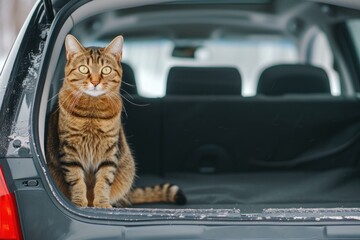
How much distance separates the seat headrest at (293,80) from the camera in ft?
12.5

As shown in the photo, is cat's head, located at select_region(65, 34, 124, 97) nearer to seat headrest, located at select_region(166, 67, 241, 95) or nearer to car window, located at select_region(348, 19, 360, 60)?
seat headrest, located at select_region(166, 67, 241, 95)

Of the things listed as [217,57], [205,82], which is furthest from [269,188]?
[217,57]

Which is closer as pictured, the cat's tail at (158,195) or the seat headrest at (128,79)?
the cat's tail at (158,195)

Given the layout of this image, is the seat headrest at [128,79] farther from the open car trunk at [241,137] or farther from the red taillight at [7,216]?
the red taillight at [7,216]

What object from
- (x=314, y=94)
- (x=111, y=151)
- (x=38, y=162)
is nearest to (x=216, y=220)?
(x=38, y=162)

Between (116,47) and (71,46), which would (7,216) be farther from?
(116,47)

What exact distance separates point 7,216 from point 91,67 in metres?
0.72

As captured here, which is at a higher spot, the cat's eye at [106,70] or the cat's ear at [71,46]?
the cat's ear at [71,46]

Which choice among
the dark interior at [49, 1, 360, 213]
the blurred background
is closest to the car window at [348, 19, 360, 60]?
the dark interior at [49, 1, 360, 213]

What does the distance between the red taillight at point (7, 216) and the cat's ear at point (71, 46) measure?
67 centimetres

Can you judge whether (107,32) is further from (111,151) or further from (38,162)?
(38,162)

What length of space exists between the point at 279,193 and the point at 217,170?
20.2 inches

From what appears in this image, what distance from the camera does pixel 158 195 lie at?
2988 mm

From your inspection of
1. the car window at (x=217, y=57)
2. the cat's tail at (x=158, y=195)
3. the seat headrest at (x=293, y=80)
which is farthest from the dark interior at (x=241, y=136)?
the car window at (x=217, y=57)
